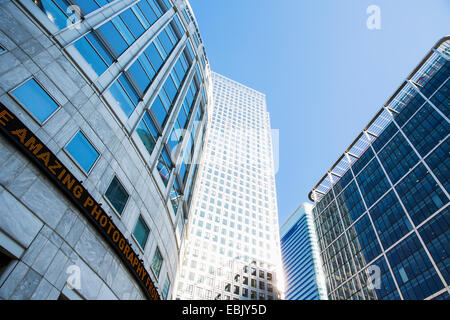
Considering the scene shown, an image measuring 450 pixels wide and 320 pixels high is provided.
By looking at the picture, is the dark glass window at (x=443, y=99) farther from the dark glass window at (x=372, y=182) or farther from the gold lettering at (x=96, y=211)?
the gold lettering at (x=96, y=211)

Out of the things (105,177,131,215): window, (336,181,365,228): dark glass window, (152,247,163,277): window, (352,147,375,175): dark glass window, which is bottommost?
(152,247,163,277): window

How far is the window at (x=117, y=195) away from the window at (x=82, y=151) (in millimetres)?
1567

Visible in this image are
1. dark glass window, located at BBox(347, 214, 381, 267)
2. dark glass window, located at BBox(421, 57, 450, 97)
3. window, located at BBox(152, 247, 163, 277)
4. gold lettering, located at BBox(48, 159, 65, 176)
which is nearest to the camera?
gold lettering, located at BBox(48, 159, 65, 176)

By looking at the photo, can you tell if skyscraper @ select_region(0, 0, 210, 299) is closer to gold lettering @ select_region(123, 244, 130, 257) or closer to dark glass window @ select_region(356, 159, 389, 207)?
gold lettering @ select_region(123, 244, 130, 257)

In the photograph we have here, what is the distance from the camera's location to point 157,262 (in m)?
17.7

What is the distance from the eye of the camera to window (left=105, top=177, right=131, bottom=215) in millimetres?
13820

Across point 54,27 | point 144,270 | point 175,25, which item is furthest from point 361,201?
point 54,27

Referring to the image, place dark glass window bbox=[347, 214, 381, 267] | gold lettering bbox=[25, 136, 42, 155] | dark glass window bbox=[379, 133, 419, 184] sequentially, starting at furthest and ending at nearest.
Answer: dark glass window bbox=[347, 214, 381, 267]
dark glass window bbox=[379, 133, 419, 184]
gold lettering bbox=[25, 136, 42, 155]

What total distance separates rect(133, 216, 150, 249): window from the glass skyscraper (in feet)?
186

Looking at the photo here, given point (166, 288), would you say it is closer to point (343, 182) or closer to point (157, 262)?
point (157, 262)

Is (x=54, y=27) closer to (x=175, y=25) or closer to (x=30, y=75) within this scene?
(x=30, y=75)

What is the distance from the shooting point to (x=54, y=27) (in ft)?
42.7

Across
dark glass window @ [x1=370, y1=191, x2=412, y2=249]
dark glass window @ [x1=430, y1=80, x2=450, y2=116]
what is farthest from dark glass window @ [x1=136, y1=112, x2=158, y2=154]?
dark glass window @ [x1=430, y1=80, x2=450, y2=116]
